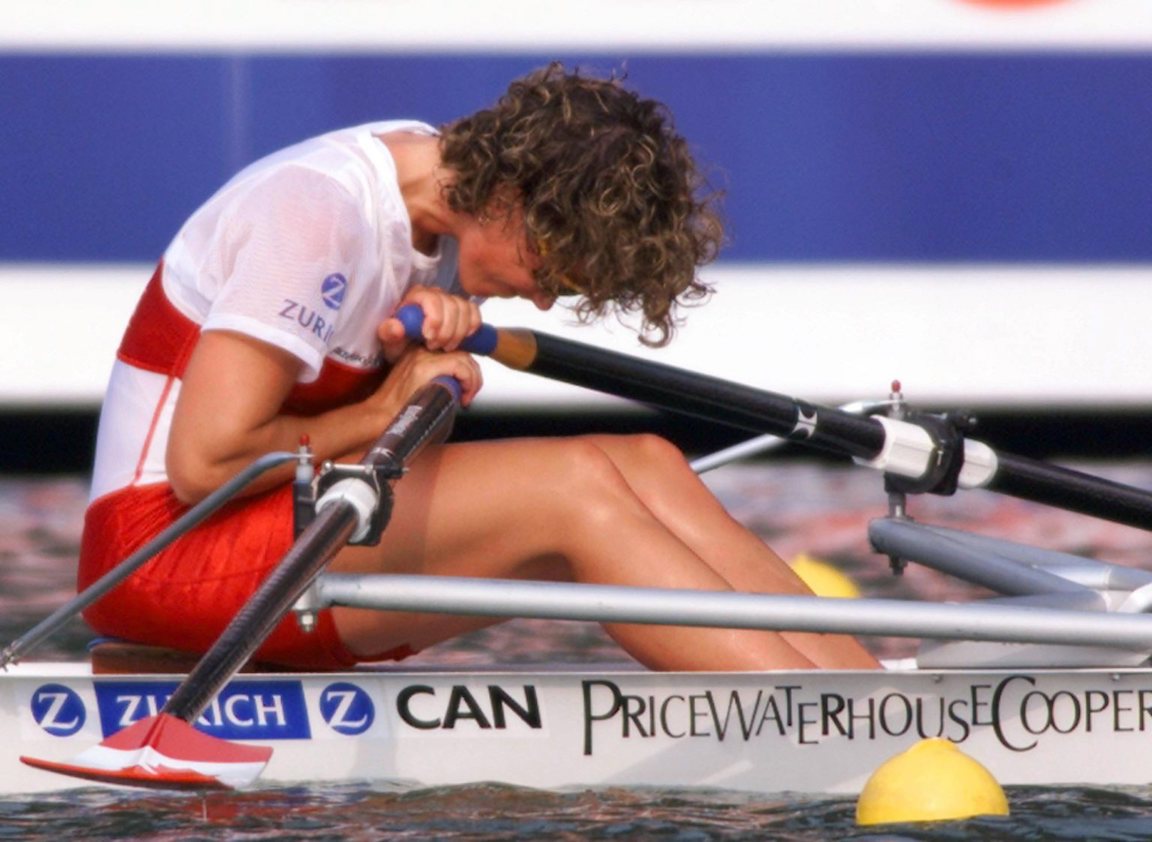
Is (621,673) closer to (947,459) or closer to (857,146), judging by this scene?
(947,459)

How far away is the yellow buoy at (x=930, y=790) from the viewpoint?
355 cm

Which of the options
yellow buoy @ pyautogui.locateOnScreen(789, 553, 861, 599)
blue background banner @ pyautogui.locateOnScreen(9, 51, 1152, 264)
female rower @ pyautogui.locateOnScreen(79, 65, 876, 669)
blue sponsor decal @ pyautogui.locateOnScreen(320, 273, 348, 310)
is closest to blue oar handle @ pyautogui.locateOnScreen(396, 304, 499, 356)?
female rower @ pyautogui.locateOnScreen(79, 65, 876, 669)

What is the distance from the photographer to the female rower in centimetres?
347

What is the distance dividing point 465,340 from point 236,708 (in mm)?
744

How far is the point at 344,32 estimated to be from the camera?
768 centimetres

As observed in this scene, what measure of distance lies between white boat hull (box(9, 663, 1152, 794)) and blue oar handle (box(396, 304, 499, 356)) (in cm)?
58

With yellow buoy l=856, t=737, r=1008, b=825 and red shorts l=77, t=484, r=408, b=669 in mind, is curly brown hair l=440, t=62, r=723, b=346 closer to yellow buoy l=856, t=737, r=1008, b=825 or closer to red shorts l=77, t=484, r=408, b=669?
red shorts l=77, t=484, r=408, b=669

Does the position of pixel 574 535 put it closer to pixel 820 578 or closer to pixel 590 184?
pixel 590 184

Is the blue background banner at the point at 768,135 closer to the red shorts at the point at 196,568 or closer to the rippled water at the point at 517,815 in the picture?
the red shorts at the point at 196,568

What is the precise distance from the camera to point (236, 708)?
374cm

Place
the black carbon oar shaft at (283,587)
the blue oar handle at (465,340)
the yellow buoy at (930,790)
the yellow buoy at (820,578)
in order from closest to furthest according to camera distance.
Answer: the black carbon oar shaft at (283,587)
the yellow buoy at (930,790)
the blue oar handle at (465,340)
the yellow buoy at (820,578)

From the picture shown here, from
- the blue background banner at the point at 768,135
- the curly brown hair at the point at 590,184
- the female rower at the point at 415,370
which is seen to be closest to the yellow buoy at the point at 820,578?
the female rower at the point at 415,370

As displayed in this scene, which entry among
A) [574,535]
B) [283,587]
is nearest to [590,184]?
[574,535]

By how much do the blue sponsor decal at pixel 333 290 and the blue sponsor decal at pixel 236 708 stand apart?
0.67 m
